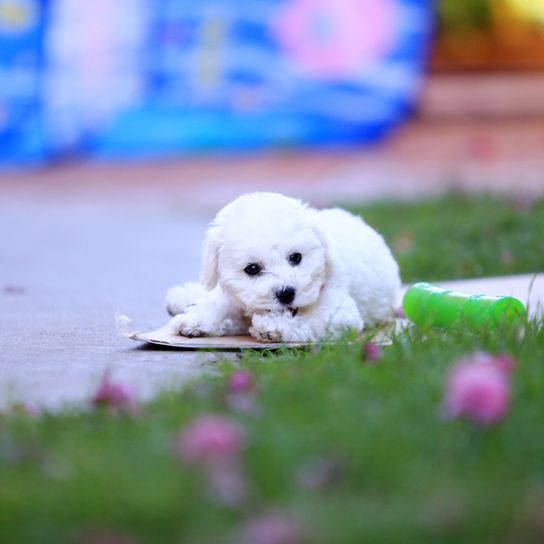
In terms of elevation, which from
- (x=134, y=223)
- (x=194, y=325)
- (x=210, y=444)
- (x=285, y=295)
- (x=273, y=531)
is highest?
(x=134, y=223)

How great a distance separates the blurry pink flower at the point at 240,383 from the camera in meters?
3.28

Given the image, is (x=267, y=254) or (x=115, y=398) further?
(x=267, y=254)

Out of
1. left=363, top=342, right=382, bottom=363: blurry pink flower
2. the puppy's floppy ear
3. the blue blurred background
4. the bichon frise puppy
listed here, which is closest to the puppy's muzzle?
the bichon frise puppy

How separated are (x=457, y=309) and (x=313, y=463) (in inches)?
80.6

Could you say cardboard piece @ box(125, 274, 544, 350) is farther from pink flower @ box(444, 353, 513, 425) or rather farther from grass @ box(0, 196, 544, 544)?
pink flower @ box(444, 353, 513, 425)

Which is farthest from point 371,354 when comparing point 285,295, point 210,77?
point 210,77

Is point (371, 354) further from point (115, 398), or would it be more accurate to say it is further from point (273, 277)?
point (115, 398)

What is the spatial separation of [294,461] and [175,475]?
283mm

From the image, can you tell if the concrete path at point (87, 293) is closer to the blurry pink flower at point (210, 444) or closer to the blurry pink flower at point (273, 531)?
the blurry pink flower at point (210, 444)

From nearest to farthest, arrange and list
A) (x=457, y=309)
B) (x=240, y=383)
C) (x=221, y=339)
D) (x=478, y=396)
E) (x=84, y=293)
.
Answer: (x=478, y=396)
(x=240, y=383)
(x=221, y=339)
(x=457, y=309)
(x=84, y=293)

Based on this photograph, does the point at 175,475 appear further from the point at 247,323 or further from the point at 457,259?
the point at 457,259

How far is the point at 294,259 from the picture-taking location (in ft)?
14.0

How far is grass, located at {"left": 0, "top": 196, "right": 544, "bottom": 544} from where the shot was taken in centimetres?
230

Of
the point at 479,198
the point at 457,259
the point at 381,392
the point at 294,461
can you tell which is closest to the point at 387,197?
the point at 479,198
